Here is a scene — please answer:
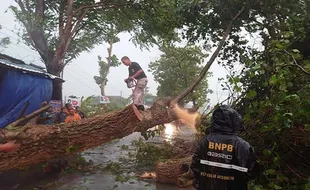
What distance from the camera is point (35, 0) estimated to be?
35.1ft

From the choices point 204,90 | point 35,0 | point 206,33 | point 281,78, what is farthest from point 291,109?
point 204,90

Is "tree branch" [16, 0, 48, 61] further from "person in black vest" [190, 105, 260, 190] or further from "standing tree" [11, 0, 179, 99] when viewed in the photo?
"person in black vest" [190, 105, 260, 190]

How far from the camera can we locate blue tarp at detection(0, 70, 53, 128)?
668 centimetres

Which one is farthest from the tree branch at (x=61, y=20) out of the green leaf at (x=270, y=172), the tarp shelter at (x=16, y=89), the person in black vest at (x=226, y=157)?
the person in black vest at (x=226, y=157)

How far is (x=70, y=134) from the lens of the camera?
5.02m

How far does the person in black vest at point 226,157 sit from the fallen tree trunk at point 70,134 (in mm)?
2821

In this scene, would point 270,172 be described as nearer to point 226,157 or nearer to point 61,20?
point 226,157

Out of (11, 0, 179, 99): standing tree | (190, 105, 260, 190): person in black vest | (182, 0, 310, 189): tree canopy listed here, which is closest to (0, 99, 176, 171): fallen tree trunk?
(182, 0, 310, 189): tree canopy

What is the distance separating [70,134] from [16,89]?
2.90 meters

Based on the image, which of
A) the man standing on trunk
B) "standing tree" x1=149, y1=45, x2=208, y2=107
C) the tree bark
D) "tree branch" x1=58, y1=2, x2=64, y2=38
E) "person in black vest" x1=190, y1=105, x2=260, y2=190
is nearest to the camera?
"person in black vest" x1=190, y1=105, x2=260, y2=190

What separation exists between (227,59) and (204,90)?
11.1 meters

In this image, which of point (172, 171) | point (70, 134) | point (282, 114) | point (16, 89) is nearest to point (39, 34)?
point (16, 89)

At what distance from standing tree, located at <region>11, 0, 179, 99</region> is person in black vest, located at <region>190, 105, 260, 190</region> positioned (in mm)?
7262

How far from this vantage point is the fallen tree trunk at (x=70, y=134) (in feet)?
14.6
